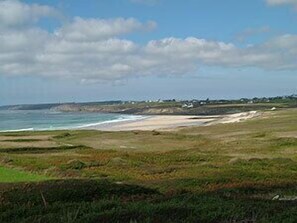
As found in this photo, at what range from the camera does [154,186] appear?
89.9ft

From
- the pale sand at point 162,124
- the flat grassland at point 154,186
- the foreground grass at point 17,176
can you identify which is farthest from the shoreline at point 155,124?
the foreground grass at point 17,176

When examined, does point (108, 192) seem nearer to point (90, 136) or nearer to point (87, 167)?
point (87, 167)

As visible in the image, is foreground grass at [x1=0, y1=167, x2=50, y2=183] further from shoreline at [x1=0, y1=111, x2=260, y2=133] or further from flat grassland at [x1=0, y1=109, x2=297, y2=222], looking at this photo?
shoreline at [x1=0, y1=111, x2=260, y2=133]

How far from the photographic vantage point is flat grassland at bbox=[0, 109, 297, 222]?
13336 mm

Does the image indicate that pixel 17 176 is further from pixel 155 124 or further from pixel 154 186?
pixel 155 124

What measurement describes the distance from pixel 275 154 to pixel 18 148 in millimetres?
29910

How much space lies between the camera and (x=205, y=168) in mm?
37500

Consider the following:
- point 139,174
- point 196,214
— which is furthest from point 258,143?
point 196,214

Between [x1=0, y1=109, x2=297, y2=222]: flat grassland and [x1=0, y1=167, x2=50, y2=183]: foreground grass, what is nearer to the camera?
[x1=0, y1=109, x2=297, y2=222]: flat grassland

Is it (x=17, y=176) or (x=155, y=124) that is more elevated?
(x=17, y=176)

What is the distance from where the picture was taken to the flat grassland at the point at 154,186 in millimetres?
13336

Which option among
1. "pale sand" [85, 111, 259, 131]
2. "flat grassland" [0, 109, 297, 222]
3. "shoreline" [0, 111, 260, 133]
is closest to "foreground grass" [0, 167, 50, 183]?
"flat grassland" [0, 109, 297, 222]

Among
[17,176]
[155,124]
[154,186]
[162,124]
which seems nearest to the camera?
[154,186]

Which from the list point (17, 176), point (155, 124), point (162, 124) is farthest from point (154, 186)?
point (155, 124)
